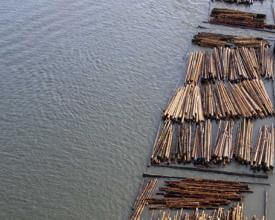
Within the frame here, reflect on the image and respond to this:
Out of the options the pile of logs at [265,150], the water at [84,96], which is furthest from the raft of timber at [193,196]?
the pile of logs at [265,150]

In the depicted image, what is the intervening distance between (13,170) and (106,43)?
1051cm

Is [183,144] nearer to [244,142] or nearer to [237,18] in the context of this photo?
[244,142]

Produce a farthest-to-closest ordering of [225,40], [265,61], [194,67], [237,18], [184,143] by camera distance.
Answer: [237,18], [225,40], [265,61], [194,67], [184,143]

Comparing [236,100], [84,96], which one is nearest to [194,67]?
[236,100]

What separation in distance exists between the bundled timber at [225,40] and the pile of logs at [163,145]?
7.73 m

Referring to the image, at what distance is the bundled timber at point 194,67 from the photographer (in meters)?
22.3

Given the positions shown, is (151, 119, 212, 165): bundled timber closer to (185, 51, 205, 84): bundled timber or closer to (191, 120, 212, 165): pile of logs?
(191, 120, 212, 165): pile of logs

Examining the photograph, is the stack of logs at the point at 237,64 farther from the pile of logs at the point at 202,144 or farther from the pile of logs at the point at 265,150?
the pile of logs at the point at 265,150

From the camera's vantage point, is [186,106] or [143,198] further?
[186,106]

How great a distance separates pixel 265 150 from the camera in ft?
58.5

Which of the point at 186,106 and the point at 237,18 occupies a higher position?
the point at 237,18

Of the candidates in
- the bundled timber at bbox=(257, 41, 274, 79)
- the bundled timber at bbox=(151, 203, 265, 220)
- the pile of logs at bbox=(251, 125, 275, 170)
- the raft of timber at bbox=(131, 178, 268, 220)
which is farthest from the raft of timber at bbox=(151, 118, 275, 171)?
the bundled timber at bbox=(257, 41, 274, 79)

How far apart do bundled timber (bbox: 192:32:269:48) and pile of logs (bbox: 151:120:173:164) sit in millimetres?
7733

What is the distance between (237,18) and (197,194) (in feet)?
48.9
